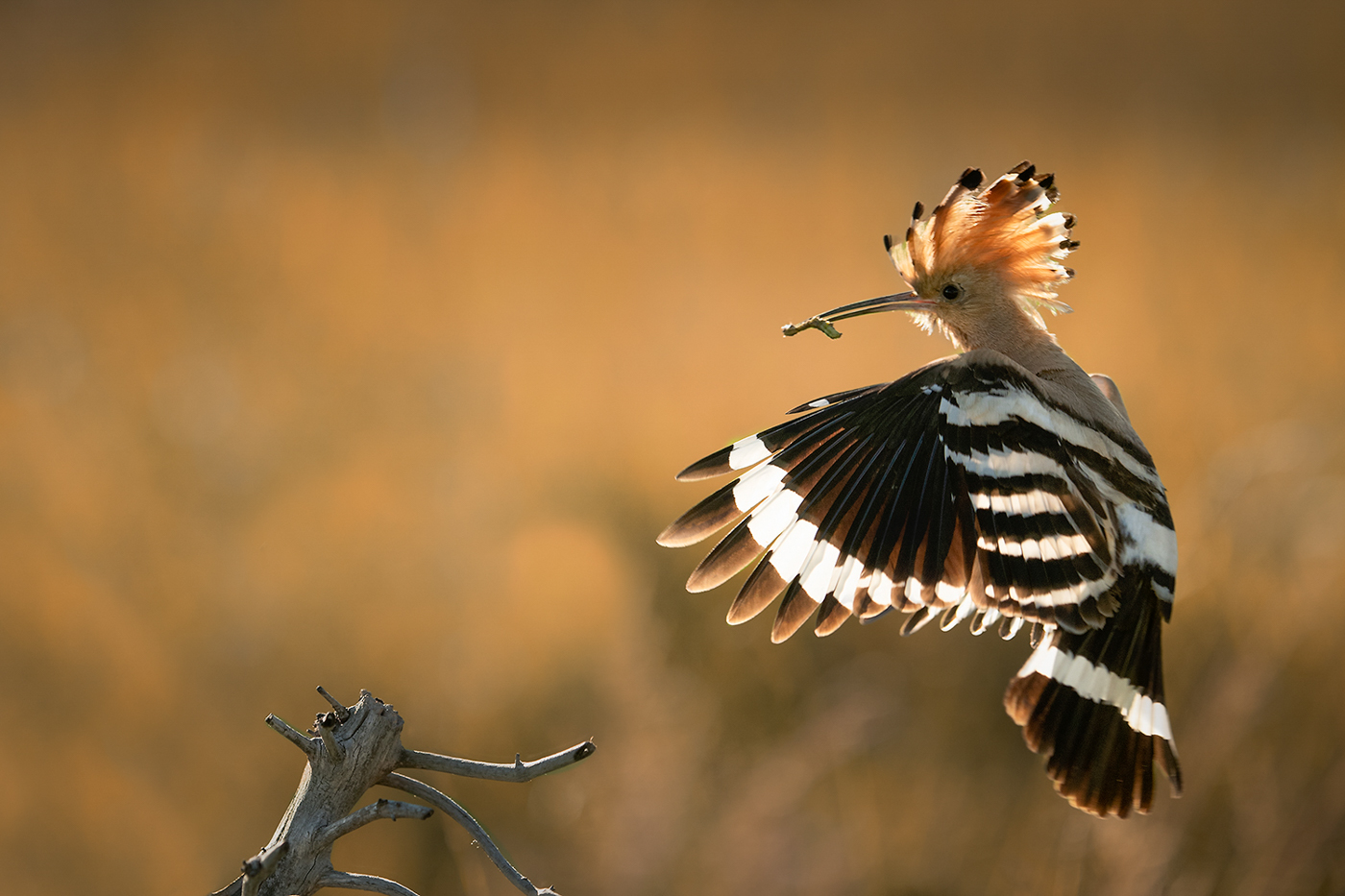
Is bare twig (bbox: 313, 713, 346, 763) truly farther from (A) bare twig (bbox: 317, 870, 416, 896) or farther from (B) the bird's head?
(B) the bird's head

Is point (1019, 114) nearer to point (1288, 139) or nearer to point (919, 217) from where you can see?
point (1288, 139)

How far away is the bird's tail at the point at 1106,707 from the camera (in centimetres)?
83

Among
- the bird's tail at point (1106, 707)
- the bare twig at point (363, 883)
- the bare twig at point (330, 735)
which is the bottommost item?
the bird's tail at point (1106, 707)

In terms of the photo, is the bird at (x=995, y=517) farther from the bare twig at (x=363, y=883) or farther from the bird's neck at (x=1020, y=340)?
the bare twig at (x=363, y=883)

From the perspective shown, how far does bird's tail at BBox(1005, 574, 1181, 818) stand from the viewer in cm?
83

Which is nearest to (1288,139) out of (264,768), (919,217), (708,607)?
(708,607)

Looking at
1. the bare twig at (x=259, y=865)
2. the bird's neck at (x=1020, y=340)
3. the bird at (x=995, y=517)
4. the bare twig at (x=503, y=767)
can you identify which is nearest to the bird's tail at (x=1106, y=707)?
the bird at (x=995, y=517)

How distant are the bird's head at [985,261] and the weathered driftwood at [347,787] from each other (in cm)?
46

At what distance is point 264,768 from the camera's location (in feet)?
6.01

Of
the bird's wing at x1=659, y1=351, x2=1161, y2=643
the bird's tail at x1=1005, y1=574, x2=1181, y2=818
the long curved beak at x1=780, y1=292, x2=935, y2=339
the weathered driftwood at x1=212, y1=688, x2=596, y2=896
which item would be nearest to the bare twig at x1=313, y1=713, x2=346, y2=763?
the weathered driftwood at x1=212, y1=688, x2=596, y2=896

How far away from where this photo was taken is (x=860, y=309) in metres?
0.85

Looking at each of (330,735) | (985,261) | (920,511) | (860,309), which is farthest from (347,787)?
(985,261)

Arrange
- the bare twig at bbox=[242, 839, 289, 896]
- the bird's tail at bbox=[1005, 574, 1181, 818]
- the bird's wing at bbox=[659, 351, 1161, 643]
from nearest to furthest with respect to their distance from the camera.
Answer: the bare twig at bbox=[242, 839, 289, 896] < the bird's wing at bbox=[659, 351, 1161, 643] < the bird's tail at bbox=[1005, 574, 1181, 818]

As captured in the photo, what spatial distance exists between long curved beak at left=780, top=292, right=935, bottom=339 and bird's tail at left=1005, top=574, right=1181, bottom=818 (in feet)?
0.99
